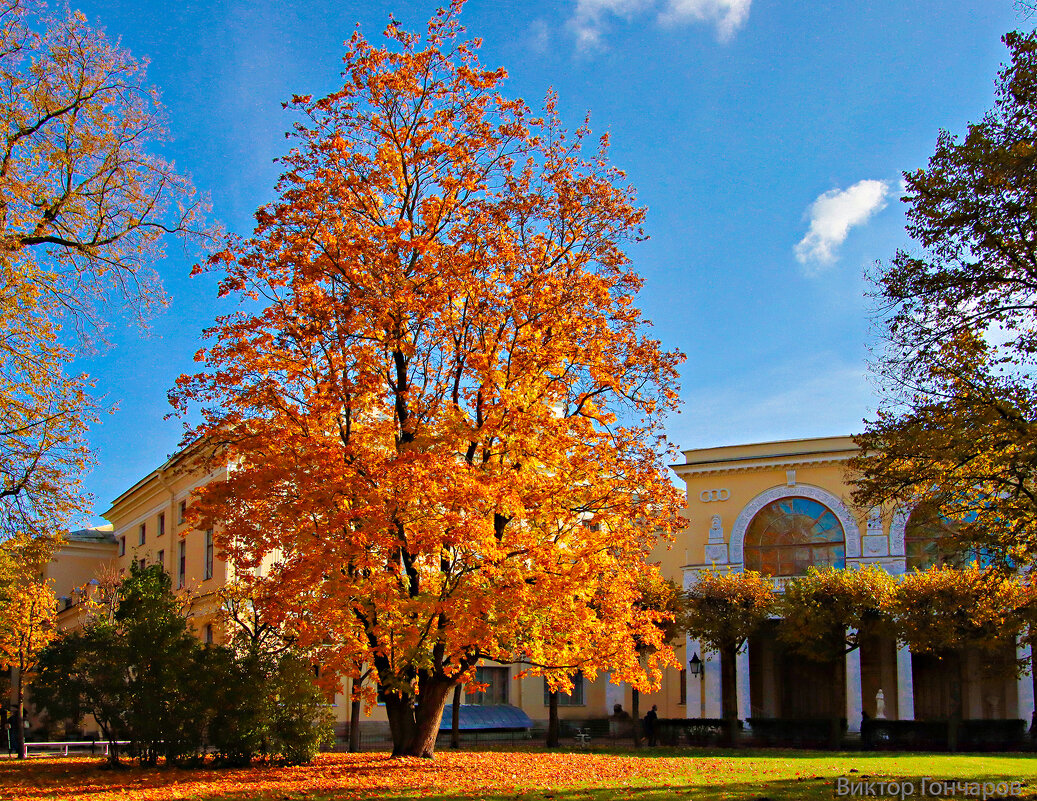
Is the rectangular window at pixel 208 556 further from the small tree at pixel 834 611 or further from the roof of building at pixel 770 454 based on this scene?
the small tree at pixel 834 611

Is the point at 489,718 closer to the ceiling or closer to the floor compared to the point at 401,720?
closer to the floor

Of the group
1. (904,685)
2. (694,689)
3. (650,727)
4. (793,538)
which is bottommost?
(650,727)

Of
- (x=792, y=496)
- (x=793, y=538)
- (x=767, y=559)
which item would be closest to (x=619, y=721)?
(x=767, y=559)

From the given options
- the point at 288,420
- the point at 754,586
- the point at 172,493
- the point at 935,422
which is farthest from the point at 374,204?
the point at 172,493

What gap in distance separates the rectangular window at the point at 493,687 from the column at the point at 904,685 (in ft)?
55.9

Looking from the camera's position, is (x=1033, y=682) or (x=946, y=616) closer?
(x=946, y=616)

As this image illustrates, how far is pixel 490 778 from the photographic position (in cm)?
1557

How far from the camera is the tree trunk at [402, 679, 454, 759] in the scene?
18.1 meters

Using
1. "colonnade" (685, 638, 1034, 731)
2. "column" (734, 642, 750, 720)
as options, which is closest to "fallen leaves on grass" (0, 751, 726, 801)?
"colonnade" (685, 638, 1034, 731)

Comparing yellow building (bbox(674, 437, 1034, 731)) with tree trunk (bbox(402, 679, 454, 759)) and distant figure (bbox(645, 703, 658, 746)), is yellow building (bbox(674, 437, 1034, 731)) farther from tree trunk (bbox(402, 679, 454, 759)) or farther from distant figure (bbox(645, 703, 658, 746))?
tree trunk (bbox(402, 679, 454, 759))

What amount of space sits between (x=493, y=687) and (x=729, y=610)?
13346mm

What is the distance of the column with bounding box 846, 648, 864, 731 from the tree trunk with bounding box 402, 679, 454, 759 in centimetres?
2518

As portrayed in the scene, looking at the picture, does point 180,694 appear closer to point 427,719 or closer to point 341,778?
point 341,778

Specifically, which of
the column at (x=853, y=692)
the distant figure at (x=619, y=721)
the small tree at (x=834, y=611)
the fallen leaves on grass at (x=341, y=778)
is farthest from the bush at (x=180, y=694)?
the distant figure at (x=619, y=721)
